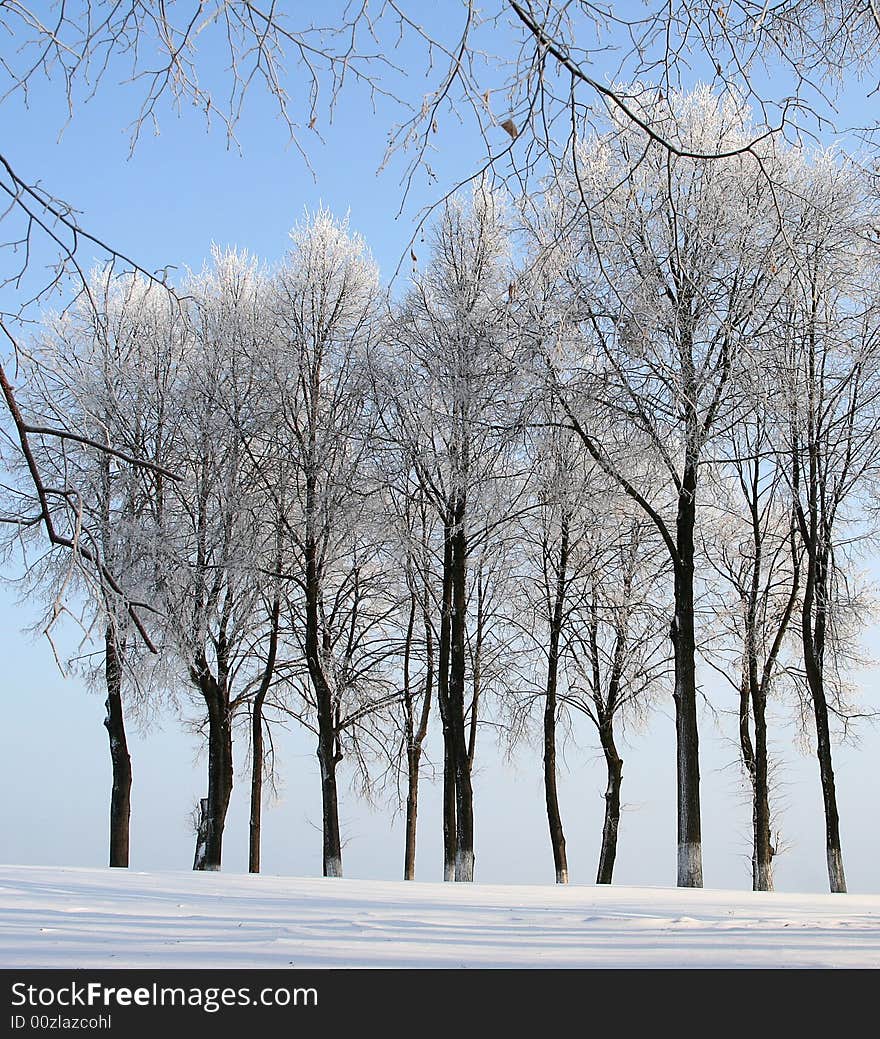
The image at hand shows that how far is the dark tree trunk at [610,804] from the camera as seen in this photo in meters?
18.1

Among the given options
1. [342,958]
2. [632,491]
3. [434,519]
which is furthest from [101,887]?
[434,519]

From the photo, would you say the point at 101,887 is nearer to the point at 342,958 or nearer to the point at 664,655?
the point at 342,958

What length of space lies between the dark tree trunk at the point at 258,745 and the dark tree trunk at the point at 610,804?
6185mm

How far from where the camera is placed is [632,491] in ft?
44.4

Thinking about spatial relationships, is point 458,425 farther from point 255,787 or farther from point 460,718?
point 255,787

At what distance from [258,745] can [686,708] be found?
28.6 ft

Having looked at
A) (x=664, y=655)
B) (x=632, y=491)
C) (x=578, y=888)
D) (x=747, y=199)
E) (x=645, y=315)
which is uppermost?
(x=747, y=199)

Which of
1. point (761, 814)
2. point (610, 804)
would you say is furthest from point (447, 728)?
point (761, 814)

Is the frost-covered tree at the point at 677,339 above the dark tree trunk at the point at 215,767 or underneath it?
above

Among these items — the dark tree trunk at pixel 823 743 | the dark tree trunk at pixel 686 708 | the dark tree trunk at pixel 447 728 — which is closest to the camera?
the dark tree trunk at pixel 686 708

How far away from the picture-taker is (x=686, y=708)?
13.3 m

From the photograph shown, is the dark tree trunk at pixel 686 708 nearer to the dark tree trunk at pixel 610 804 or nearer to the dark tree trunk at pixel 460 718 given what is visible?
the dark tree trunk at pixel 460 718

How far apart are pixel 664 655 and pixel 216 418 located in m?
9.32

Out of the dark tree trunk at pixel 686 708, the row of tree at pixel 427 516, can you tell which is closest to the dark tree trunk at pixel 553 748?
the row of tree at pixel 427 516
